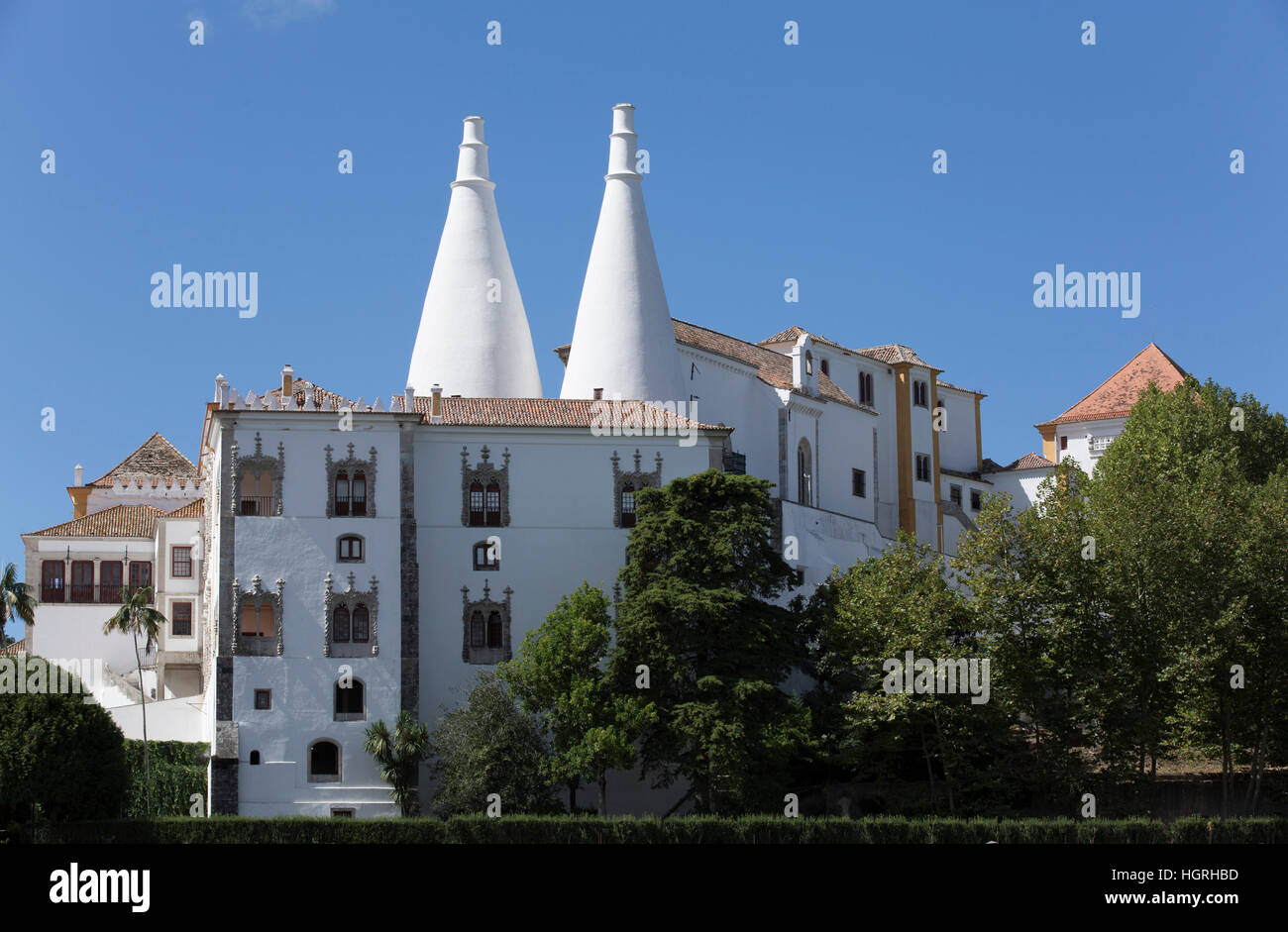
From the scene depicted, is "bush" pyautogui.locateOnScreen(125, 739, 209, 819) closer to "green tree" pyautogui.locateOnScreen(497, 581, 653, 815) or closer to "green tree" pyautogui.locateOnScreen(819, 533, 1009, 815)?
"green tree" pyautogui.locateOnScreen(497, 581, 653, 815)

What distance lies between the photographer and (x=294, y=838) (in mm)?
55781

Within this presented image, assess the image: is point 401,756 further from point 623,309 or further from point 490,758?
point 623,309

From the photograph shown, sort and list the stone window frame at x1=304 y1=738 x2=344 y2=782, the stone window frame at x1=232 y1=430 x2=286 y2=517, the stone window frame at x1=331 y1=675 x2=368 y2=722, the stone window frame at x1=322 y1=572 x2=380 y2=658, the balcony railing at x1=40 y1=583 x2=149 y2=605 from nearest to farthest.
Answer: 1. the stone window frame at x1=304 y1=738 x2=344 y2=782
2. the stone window frame at x1=331 y1=675 x2=368 y2=722
3. the stone window frame at x1=322 y1=572 x2=380 y2=658
4. the stone window frame at x1=232 y1=430 x2=286 y2=517
5. the balcony railing at x1=40 y1=583 x2=149 y2=605

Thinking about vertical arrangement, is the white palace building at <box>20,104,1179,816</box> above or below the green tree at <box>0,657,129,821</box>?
above

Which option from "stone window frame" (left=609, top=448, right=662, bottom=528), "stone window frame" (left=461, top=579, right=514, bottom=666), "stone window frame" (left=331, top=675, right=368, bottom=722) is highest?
"stone window frame" (left=609, top=448, right=662, bottom=528)

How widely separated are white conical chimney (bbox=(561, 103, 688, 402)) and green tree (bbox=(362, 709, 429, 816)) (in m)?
16.2

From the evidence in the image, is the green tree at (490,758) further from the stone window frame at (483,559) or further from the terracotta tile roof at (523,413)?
the terracotta tile roof at (523,413)

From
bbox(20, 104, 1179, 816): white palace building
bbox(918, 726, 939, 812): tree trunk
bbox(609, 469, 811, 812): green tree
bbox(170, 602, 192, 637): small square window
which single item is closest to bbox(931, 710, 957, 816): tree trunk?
bbox(918, 726, 939, 812): tree trunk

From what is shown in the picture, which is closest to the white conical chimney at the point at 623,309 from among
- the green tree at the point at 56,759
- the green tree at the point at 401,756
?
the green tree at the point at 401,756

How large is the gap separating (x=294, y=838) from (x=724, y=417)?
27485mm

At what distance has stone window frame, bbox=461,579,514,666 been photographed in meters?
A: 65.6

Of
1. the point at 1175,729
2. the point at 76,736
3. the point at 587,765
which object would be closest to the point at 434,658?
the point at 587,765

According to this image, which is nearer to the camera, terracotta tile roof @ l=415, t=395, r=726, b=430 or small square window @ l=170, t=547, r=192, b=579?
terracotta tile roof @ l=415, t=395, r=726, b=430
